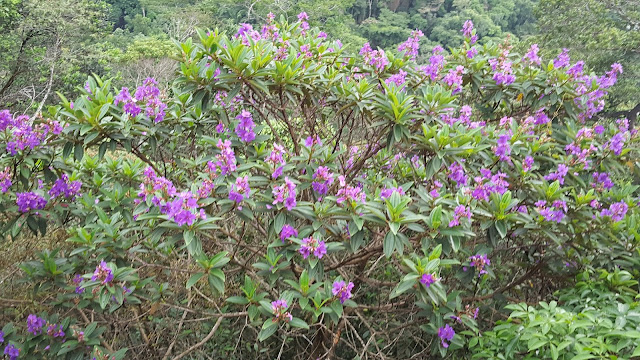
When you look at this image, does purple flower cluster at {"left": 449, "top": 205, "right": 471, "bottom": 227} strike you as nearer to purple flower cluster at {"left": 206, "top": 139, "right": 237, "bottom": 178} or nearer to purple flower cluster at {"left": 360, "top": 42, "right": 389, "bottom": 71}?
purple flower cluster at {"left": 206, "top": 139, "right": 237, "bottom": 178}

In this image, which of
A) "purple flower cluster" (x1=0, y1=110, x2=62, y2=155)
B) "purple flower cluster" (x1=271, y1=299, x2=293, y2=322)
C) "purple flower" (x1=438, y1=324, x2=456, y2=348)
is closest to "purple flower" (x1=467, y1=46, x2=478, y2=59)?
"purple flower" (x1=438, y1=324, x2=456, y2=348)

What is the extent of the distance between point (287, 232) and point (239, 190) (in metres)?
0.23

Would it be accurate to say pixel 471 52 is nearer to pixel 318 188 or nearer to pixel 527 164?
pixel 527 164

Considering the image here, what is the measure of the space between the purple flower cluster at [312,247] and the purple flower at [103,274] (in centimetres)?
72

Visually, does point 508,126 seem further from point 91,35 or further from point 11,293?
point 91,35

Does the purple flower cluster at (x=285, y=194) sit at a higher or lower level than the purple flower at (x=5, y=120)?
higher

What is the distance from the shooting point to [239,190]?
1.56m

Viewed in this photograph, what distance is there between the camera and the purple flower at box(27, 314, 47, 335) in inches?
80.0

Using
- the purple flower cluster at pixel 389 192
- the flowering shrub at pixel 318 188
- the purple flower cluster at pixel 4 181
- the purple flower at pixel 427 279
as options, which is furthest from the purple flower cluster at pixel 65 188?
the purple flower at pixel 427 279

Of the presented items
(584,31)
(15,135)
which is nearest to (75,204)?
(15,135)

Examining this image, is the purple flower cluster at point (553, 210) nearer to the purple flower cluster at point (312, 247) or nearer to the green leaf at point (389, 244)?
the green leaf at point (389, 244)

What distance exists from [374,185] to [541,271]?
90 cm

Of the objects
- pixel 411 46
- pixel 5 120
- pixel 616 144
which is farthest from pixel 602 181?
pixel 5 120

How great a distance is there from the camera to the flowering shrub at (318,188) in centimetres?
167
